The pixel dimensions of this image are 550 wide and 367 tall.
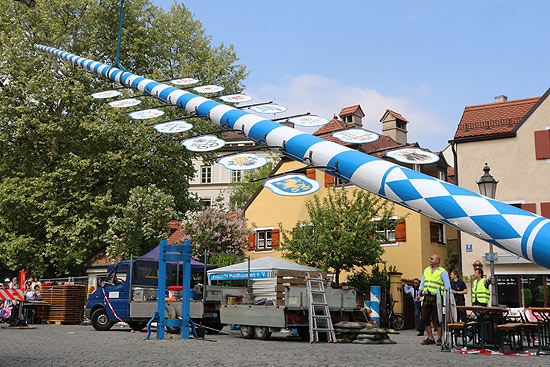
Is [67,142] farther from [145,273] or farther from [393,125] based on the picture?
[393,125]

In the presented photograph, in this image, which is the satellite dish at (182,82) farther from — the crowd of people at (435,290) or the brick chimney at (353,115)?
the brick chimney at (353,115)

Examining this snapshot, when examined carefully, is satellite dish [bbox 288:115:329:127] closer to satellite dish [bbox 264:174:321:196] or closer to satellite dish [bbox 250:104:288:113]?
satellite dish [bbox 250:104:288:113]

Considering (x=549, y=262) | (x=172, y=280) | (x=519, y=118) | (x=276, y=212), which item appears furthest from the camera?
(x=276, y=212)

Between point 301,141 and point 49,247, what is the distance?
26181mm

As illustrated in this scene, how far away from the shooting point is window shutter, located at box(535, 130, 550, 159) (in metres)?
24.2

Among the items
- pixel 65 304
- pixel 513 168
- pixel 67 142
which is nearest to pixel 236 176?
pixel 67 142

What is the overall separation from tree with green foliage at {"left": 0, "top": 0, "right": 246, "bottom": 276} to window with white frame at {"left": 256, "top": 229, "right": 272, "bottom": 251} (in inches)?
Answer: 151

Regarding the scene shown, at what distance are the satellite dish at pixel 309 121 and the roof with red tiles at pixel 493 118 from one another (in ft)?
64.8

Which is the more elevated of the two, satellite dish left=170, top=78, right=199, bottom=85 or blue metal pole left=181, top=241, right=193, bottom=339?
satellite dish left=170, top=78, right=199, bottom=85

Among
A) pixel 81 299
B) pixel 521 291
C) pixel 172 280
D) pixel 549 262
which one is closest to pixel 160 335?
pixel 172 280

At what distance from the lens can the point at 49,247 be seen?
28516 millimetres

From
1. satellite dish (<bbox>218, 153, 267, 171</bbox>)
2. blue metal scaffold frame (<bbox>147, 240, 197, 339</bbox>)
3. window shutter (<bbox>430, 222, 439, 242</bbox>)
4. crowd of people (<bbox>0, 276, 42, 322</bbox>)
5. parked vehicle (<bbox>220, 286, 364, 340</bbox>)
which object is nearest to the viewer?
satellite dish (<bbox>218, 153, 267, 171</bbox>)

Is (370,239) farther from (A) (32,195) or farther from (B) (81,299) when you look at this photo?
(A) (32,195)

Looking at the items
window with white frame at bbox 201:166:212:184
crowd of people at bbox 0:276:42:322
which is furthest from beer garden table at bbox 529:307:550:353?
window with white frame at bbox 201:166:212:184
